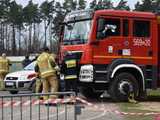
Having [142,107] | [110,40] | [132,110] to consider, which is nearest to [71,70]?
[110,40]

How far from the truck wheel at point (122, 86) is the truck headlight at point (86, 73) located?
0.82m

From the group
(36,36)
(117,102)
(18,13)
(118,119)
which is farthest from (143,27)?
(18,13)

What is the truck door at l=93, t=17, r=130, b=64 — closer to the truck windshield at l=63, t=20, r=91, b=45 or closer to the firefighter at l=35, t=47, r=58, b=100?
the truck windshield at l=63, t=20, r=91, b=45

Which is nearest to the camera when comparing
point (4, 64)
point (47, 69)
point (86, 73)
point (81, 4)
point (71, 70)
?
point (47, 69)

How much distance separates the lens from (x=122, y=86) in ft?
60.6

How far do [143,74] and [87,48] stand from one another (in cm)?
215

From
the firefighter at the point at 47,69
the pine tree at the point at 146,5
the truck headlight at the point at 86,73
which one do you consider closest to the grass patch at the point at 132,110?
the truck headlight at the point at 86,73

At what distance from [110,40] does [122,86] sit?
1532mm

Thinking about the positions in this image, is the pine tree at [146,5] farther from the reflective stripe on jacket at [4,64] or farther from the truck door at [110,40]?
the truck door at [110,40]

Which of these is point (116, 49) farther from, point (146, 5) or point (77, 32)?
point (146, 5)

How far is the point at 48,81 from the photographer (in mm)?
18078

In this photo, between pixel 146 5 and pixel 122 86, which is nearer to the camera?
pixel 122 86

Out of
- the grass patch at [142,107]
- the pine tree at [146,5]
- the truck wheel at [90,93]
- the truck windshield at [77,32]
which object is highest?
the pine tree at [146,5]

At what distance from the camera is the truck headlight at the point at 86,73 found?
17984 millimetres
